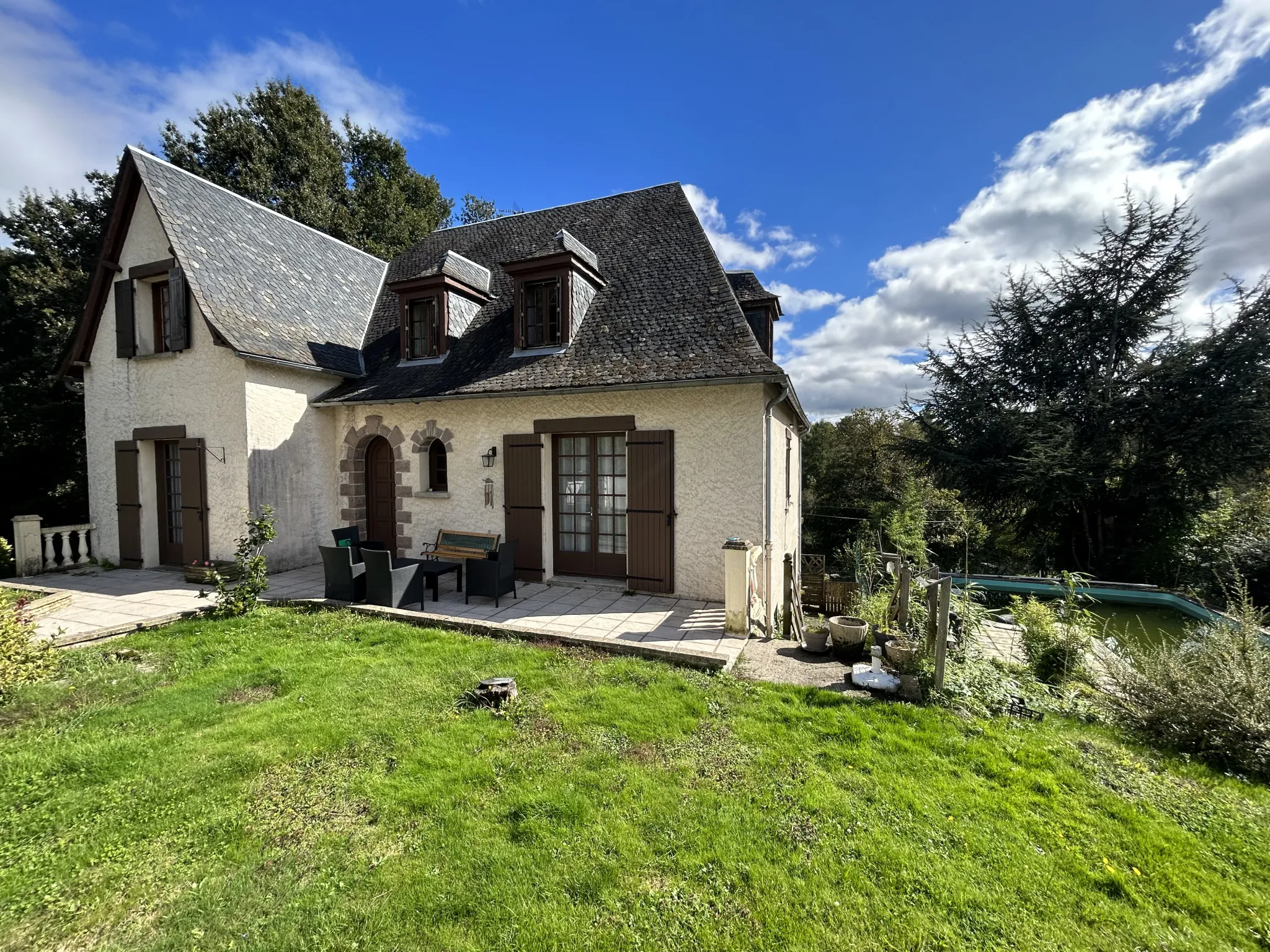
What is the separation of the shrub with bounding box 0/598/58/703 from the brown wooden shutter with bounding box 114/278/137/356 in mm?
6618

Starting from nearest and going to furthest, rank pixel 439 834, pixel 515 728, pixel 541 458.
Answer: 1. pixel 439 834
2. pixel 515 728
3. pixel 541 458

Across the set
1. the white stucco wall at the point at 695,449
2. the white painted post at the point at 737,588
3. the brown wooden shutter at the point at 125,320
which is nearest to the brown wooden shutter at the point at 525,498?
the white stucco wall at the point at 695,449

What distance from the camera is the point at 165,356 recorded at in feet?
30.2

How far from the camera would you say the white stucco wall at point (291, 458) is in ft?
28.6

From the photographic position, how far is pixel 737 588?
6148mm

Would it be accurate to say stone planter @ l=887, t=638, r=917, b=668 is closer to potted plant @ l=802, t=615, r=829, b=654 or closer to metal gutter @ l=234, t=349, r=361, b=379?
potted plant @ l=802, t=615, r=829, b=654

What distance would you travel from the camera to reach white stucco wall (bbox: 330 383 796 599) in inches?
284

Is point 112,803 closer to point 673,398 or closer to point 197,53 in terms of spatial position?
point 673,398

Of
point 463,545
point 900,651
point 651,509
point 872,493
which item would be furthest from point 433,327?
point 872,493

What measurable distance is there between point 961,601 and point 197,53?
13.9m

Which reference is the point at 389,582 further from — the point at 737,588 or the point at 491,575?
the point at 737,588

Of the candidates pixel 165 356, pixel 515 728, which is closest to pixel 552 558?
pixel 515 728

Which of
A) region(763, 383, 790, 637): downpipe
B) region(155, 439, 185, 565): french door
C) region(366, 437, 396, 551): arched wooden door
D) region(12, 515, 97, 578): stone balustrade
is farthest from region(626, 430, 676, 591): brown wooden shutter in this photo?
region(12, 515, 97, 578): stone balustrade

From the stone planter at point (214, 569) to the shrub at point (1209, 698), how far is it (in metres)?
12.1
